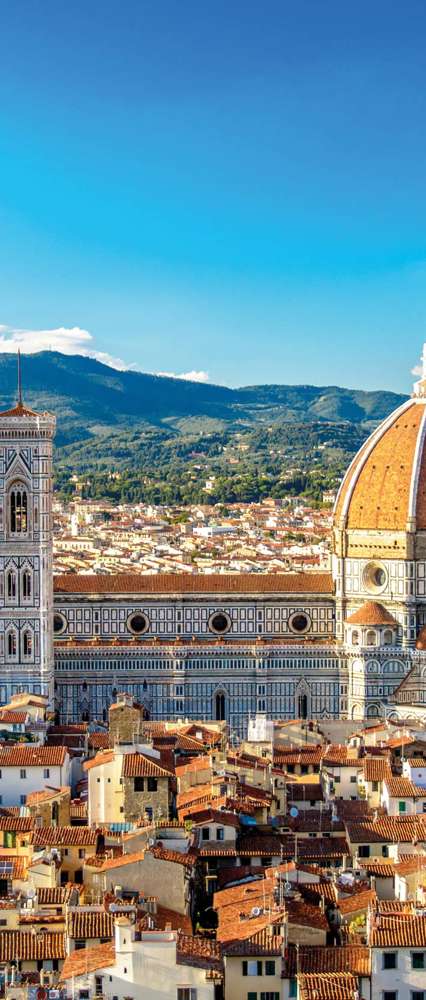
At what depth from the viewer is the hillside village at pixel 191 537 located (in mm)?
99625

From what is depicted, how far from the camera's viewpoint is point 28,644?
173ft

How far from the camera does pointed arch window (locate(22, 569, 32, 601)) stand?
52931mm

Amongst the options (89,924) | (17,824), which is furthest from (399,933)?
(17,824)

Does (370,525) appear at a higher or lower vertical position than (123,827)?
higher

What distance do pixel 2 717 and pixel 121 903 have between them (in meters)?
18.3

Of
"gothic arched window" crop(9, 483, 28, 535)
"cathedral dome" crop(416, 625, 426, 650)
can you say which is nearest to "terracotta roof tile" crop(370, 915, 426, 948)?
"cathedral dome" crop(416, 625, 426, 650)

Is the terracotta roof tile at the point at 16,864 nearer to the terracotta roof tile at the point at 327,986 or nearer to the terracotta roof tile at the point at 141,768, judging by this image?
the terracotta roof tile at the point at 141,768

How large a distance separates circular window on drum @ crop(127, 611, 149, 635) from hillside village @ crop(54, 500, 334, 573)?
34.8 meters

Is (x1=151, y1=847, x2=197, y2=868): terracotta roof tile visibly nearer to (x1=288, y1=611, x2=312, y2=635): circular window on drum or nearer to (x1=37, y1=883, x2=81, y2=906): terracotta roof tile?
(x1=37, y1=883, x2=81, y2=906): terracotta roof tile

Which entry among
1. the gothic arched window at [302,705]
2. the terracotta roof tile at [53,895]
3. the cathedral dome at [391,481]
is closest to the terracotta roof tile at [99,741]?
the gothic arched window at [302,705]

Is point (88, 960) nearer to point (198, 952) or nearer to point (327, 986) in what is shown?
point (198, 952)

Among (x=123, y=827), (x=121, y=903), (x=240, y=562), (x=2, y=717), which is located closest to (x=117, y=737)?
(x=2, y=717)

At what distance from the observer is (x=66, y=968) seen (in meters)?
23.8

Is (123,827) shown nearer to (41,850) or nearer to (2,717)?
(41,850)
